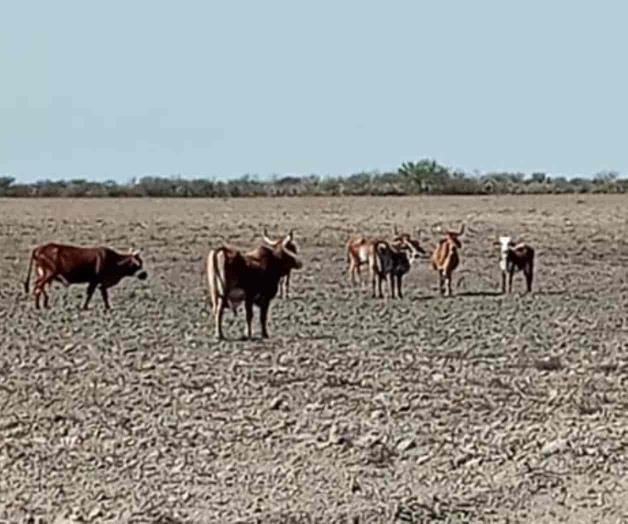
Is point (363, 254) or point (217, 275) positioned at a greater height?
point (217, 275)

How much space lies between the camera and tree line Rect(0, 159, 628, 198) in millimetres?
64375

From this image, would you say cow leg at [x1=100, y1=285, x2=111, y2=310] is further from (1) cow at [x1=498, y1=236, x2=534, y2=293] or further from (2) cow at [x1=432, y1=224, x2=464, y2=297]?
(1) cow at [x1=498, y1=236, x2=534, y2=293]

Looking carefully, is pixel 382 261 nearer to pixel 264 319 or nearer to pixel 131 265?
pixel 131 265

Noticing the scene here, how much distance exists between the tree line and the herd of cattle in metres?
35.3

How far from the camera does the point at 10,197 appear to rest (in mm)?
60750

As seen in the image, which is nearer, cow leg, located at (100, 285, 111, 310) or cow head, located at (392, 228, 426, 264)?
cow leg, located at (100, 285, 111, 310)

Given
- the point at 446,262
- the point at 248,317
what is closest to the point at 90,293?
the point at 248,317

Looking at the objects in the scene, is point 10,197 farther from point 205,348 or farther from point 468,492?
point 468,492

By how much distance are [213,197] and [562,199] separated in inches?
537

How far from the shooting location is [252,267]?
17.8 meters

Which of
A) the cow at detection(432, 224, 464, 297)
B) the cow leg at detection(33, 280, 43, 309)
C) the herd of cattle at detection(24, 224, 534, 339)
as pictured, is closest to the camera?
the herd of cattle at detection(24, 224, 534, 339)

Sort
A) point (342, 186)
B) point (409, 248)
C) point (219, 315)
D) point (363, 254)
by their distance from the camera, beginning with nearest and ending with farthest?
point (219, 315) → point (363, 254) → point (409, 248) → point (342, 186)

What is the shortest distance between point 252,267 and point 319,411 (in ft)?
19.7

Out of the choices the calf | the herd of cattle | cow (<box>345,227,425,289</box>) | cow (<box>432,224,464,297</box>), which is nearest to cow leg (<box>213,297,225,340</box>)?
the herd of cattle
